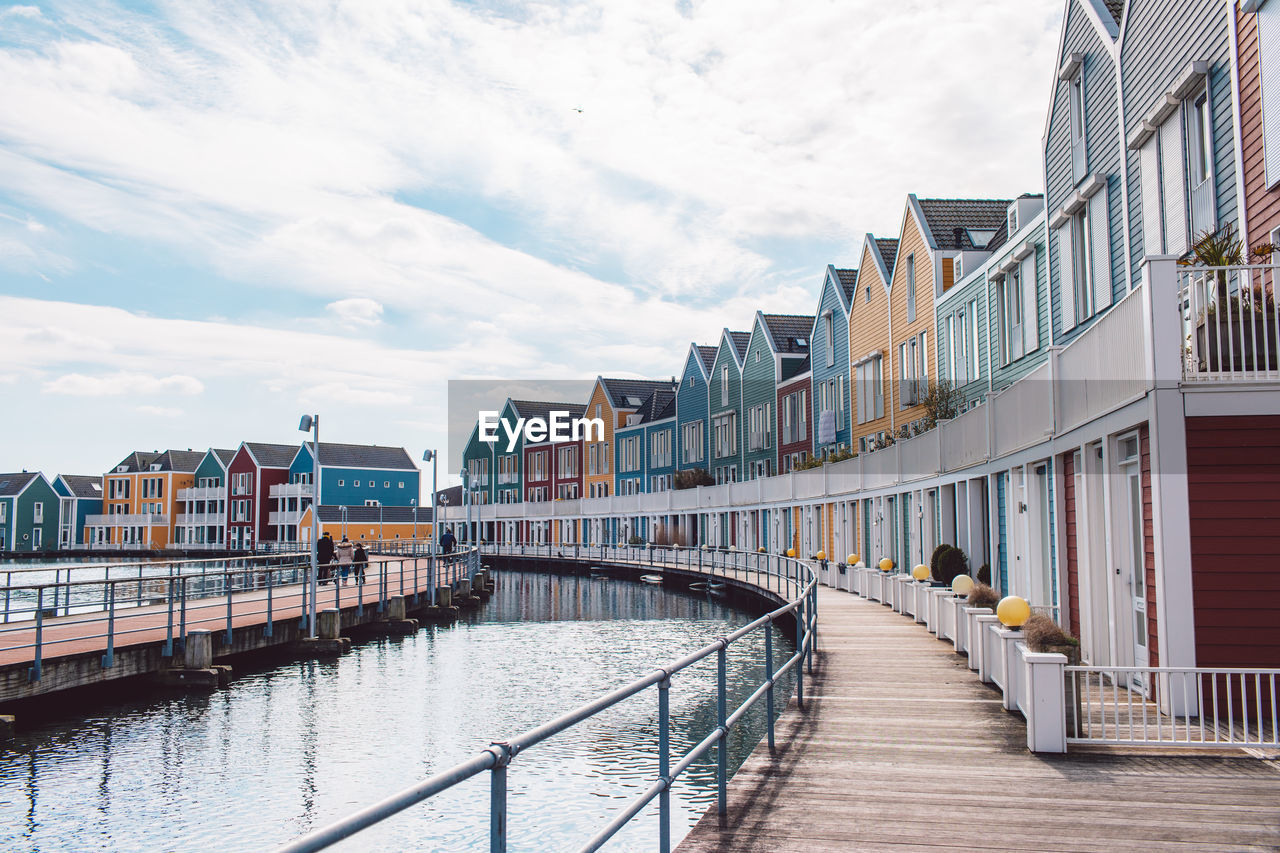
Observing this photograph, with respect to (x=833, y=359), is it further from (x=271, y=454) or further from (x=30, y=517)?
(x=30, y=517)

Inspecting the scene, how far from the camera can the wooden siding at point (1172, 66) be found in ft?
45.0

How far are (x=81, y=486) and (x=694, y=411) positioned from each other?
8493cm

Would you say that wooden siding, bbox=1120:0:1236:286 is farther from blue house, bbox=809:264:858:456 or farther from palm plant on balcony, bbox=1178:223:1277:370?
blue house, bbox=809:264:858:456

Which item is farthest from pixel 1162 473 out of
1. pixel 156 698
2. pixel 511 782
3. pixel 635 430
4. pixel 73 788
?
pixel 635 430

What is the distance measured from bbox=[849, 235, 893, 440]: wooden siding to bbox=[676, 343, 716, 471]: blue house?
65.2ft

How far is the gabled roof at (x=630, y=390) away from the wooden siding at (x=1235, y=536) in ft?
205

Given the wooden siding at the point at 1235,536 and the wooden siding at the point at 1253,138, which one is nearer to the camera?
the wooden siding at the point at 1235,536

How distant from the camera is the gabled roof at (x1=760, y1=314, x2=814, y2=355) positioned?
171 ft

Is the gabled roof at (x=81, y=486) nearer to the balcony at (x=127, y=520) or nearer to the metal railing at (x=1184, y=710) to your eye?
the balcony at (x=127, y=520)


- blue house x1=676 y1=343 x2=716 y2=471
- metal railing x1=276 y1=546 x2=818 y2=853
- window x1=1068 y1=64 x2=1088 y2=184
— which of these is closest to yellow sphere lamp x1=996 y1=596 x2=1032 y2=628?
metal railing x1=276 y1=546 x2=818 y2=853

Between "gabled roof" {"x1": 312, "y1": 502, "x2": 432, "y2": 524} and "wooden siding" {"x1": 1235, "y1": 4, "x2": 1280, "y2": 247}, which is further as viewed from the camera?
"gabled roof" {"x1": 312, "y1": 502, "x2": 432, "y2": 524}

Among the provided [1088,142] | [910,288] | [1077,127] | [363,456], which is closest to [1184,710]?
[1088,142]

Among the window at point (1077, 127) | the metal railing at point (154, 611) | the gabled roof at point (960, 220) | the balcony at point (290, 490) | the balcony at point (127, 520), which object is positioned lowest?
the metal railing at point (154, 611)

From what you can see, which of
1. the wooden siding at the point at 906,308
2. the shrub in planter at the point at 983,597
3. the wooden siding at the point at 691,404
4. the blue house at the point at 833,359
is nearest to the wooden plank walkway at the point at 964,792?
the shrub in planter at the point at 983,597
